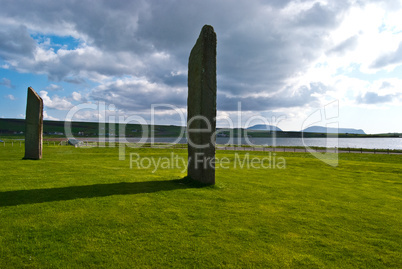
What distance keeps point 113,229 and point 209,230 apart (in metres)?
2.22

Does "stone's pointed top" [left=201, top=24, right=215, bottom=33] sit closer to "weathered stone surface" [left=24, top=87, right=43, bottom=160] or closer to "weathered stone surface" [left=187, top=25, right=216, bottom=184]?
"weathered stone surface" [left=187, top=25, right=216, bottom=184]

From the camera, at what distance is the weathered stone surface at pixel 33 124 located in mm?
16859

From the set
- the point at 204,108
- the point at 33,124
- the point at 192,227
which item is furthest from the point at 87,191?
the point at 33,124

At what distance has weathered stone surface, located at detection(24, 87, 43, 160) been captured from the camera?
55.3ft

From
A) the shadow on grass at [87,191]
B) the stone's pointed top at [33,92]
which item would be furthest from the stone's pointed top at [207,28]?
the stone's pointed top at [33,92]

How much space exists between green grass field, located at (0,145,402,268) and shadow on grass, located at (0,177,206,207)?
0.03 m

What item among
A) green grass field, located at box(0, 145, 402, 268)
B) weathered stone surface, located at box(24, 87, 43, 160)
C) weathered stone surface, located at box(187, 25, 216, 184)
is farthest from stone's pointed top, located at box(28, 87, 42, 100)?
weathered stone surface, located at box(187, 25, 216, 184)

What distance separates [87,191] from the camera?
817 cm

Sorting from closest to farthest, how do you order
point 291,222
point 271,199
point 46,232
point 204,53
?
point 46,232
point 291,222
point 271,199
point 204,53

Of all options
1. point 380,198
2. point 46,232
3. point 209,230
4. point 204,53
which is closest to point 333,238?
point 209,230

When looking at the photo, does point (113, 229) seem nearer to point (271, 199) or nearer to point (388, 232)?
point (271, 199)

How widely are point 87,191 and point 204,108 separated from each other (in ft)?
18.0

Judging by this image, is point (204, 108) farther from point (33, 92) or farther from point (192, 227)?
point (33, 92)

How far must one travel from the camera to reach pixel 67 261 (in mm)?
3930
